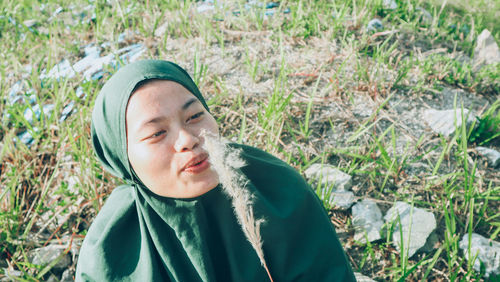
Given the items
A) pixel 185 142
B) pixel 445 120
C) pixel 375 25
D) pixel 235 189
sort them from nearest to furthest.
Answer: pixel 235 189 < pixel 185 142 < pixel 445 120 < pixel 375 25

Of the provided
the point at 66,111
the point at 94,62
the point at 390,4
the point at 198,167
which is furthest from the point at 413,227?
the point at 94,62

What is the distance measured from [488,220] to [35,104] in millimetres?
3436

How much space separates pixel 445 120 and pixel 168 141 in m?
2.07

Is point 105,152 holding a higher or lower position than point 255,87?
higher

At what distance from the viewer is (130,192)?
199cm

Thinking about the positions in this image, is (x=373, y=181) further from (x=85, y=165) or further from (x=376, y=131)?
(x=85, y=165)

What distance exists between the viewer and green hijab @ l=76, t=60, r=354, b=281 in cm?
173

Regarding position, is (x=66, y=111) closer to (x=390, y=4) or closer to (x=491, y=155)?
(x=390, y=4)

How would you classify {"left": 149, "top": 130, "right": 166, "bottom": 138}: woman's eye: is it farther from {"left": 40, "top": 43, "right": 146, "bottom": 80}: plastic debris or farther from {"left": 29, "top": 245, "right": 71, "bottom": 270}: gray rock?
{"left": 40, "top": 43, "right": 146, "bottom": 80}: plastic debris

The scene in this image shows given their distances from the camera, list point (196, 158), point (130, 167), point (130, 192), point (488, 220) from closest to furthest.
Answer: point (196, 158)
point (130, 167)
point (130, 192)
point (488, 220)

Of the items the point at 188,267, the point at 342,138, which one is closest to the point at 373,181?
the point at 342,138

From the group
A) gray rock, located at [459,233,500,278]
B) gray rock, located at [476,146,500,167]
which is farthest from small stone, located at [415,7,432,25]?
gray rock, located at [459,233,500,278]

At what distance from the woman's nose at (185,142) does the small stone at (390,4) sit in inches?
113

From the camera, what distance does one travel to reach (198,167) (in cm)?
155
